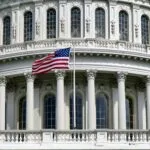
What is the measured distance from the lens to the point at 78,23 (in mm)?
56906

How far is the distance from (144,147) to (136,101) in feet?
78.2

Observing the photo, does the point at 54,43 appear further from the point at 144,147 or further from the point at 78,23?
the point at 144,147

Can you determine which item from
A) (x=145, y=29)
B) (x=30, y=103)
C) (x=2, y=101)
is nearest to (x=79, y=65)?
(x=30, y=103)

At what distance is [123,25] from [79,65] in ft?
28.3

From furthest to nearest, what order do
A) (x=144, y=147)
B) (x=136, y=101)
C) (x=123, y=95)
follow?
(x=136, y=101) < (x=123, y=95) < (x=144, y=147)

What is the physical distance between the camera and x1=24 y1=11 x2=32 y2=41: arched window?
5756 cm

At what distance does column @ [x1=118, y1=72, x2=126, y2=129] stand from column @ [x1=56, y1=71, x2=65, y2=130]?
16.6ft

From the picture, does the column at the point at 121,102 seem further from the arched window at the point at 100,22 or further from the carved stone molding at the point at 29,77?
the carved stone molding at the point at 29,77

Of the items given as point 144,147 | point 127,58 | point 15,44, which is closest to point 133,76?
point 127,58

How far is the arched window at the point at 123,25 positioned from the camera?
57.6 metres

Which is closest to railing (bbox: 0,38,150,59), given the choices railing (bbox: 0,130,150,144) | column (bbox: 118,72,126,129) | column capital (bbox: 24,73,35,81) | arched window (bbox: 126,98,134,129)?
column capital (bbox: 24,73,35,81)

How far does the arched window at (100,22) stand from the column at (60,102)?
7511 millimetres

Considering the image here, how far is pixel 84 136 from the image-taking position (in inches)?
1287

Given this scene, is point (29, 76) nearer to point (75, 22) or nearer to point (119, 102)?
point (75, 22)
